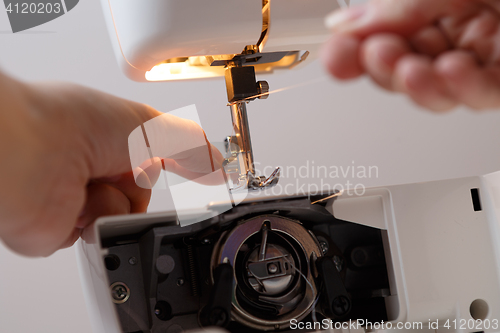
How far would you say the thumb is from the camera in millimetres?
274

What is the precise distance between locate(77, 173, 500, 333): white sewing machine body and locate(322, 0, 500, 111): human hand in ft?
0.95

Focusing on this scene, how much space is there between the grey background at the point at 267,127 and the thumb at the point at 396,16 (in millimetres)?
647

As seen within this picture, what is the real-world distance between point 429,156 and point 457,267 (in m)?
0.72

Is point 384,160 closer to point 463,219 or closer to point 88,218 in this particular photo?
point 463,219

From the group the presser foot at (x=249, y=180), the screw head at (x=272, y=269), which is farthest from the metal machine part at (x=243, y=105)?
the screw head at (x=272, y=269)

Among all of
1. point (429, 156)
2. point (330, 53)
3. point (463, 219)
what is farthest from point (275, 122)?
point (330, 53)

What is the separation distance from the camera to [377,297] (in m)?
0.62

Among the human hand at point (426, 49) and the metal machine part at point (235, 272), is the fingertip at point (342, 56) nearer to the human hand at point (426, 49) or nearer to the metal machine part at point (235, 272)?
the human hand at point (426, 49)

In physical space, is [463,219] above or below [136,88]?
below

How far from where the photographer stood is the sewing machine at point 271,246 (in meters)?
0.53

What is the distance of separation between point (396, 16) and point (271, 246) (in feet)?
1.19

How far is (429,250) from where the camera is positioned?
593 millimetres

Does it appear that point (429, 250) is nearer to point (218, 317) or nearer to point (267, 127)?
point (218, 317)

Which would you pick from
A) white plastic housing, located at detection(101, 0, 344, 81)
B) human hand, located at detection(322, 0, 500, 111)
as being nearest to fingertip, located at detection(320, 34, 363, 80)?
human hand, located at detection(322, 0, 500, 111)
